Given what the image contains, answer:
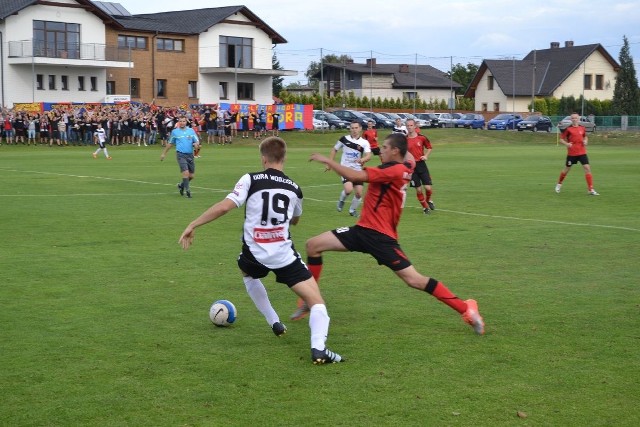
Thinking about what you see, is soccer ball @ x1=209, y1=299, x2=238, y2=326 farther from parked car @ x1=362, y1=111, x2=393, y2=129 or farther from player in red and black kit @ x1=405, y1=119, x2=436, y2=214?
parked car @ x1=362, y1=111, x2=393, y2=129

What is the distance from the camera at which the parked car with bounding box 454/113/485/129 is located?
257ft

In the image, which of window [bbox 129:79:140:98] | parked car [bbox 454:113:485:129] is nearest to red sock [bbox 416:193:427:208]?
window [bbox 129:79:140:98]

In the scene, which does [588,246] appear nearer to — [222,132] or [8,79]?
[222,132]

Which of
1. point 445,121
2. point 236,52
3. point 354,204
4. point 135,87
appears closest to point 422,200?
point 354,204

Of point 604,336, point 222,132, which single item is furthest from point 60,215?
point 222,132

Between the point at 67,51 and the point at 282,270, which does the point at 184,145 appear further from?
the point at 67,51

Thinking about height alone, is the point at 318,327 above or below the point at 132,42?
below

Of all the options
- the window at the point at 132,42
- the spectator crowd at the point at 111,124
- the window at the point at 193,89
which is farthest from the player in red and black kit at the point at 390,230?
the window at the point at 193,89

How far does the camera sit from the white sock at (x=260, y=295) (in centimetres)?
825

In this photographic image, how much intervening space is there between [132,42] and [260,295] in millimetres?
64432

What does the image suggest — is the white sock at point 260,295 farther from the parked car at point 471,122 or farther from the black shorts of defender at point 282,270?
the parked car at point 471,122

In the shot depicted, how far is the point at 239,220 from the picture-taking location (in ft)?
59.2

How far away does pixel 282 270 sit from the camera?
309 inches

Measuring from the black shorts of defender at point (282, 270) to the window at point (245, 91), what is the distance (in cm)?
7036
